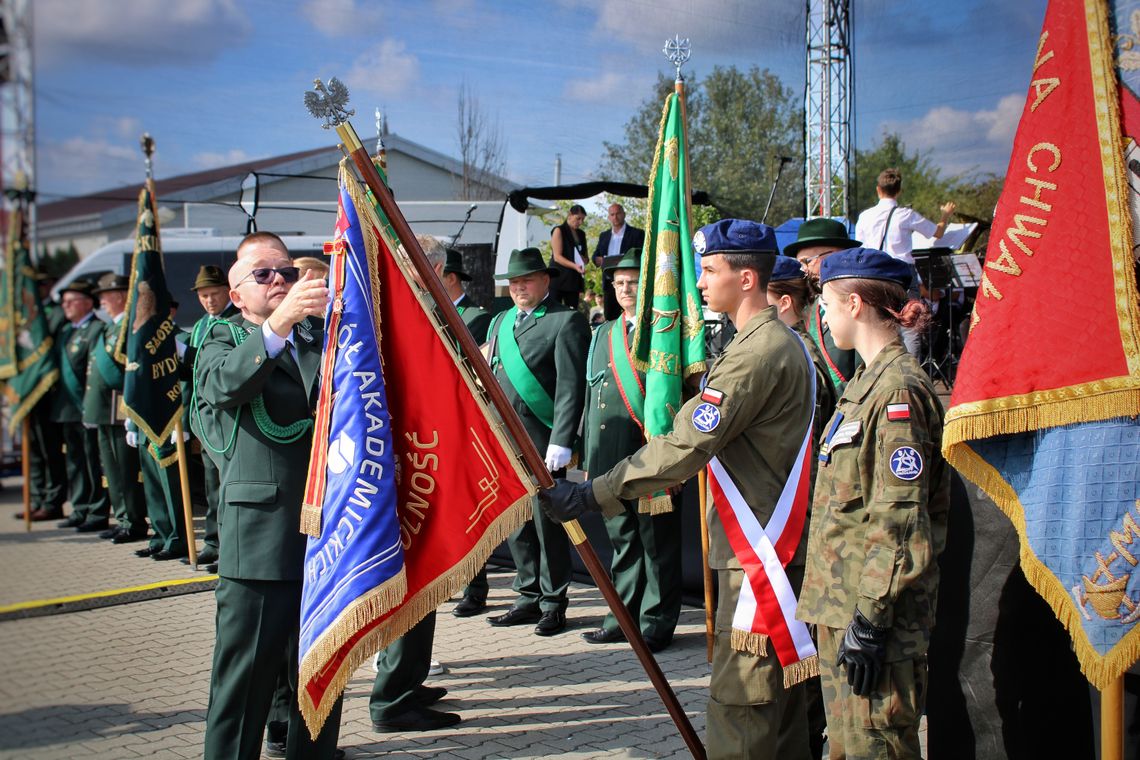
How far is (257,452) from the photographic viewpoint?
3615 mm

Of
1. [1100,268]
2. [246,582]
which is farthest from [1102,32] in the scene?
[246,582]

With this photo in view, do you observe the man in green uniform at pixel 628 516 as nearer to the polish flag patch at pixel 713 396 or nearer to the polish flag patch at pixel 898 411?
the polish flag patch at pixel 713 396

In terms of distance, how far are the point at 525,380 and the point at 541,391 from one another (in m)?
0.13

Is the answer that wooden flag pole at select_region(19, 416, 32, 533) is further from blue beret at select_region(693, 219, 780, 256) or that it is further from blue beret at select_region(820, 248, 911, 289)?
blue beret at select_region(820, 248, 911, 289)

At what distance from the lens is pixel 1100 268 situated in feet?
9.77

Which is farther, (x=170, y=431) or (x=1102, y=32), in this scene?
(x=170, y=431)

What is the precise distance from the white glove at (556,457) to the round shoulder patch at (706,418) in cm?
293

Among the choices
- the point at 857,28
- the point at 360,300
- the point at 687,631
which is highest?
the point at 857,28

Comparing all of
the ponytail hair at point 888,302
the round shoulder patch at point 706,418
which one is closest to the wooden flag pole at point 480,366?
the round shoulder patch at point 706,418

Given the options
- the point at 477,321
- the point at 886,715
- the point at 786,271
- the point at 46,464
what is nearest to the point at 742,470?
the point at 886,715

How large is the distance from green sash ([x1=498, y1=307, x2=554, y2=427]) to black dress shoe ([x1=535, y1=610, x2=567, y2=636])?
1.28 m

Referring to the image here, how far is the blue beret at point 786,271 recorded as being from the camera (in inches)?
187

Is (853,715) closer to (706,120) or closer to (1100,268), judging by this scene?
(1100,268)

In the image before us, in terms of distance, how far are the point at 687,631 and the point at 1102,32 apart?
170 inches
